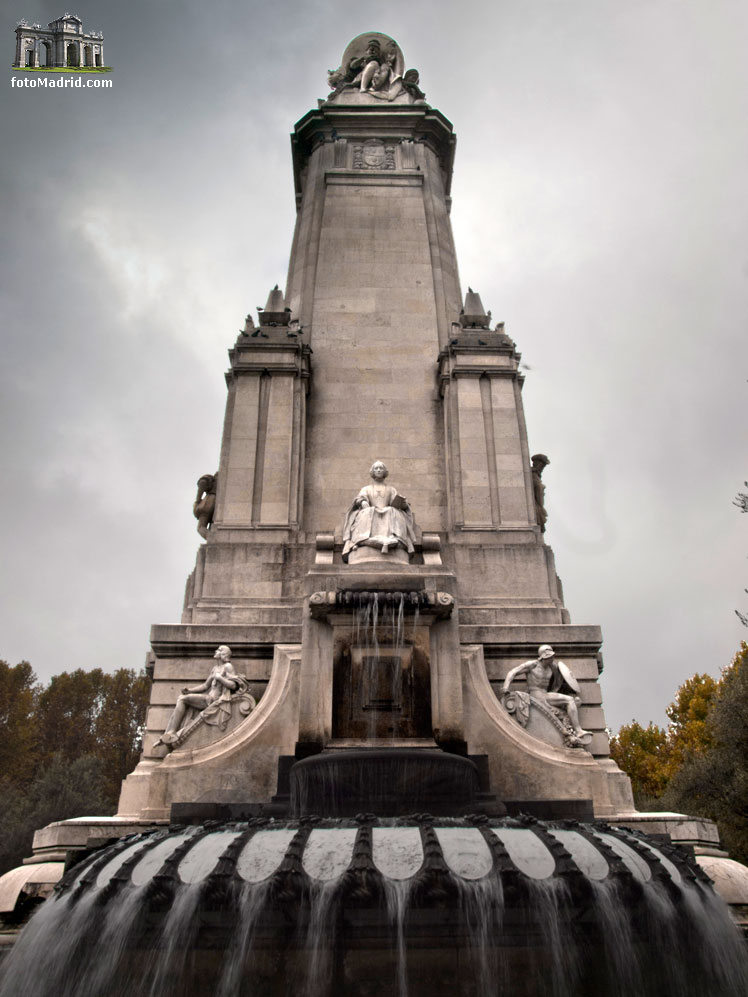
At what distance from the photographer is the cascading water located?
685 centimetres

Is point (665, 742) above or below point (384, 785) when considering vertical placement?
above

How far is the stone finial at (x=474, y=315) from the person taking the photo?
20016 mm

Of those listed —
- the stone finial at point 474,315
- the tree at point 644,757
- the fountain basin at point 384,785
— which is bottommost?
the fountain basin at point 384,785

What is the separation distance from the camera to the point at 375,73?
26.7m

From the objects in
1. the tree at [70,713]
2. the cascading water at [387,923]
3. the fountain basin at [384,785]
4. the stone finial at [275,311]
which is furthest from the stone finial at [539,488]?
the tree at [70,713]

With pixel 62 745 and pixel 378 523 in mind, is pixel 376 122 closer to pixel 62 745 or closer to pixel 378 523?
pixel 378 523

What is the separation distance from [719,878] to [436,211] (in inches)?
746

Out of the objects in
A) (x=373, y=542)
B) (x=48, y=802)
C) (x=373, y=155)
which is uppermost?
(x=373, y=155)

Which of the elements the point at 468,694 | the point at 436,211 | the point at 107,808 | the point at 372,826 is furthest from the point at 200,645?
the point at 107,808

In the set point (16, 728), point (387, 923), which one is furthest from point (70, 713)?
point (387, 923)

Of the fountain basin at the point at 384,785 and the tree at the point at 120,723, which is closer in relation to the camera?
the fountain basin at the point at 384,785

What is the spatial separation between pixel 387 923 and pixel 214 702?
710 centimetres

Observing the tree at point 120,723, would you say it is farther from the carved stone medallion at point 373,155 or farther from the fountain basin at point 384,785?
the fountain basin at point 384,785

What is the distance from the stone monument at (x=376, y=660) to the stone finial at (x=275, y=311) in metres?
0.09
